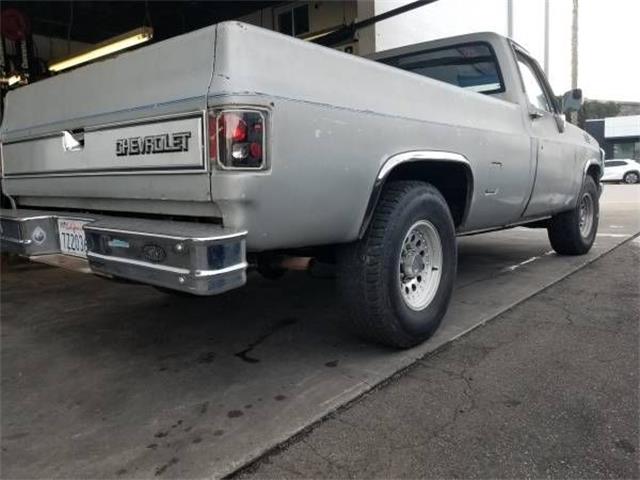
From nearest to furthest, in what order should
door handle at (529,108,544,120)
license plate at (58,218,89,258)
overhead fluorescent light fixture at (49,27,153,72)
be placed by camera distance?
license plate at (58,218,89,258)
door handle at (529,108,544,120)
overhead fluorescent light fixture at (49,27,153,72)

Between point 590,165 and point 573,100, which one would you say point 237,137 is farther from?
point 590,165

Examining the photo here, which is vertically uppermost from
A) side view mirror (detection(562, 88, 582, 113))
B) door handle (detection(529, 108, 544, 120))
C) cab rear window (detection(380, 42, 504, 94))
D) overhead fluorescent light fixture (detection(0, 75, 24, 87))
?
overhead fluorescent light fixture (detection(0, 75, 24, 87))

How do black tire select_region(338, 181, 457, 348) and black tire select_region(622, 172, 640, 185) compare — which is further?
black tire select_region(622, 172, 640, 185)

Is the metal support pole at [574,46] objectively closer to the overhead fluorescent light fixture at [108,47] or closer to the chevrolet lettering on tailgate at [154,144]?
the overhead fluorescent light fixture at [108,47]

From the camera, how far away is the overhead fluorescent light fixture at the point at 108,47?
8727 millimetres

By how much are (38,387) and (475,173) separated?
2955 mm

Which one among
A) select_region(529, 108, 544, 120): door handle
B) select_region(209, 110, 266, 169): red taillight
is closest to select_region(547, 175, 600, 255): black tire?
select_region(529, 108, 544, 120): door handle

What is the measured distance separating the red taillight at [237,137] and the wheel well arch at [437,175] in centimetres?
83

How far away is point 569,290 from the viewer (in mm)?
4922

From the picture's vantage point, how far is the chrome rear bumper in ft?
7.46

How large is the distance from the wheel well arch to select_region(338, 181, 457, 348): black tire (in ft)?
0.33

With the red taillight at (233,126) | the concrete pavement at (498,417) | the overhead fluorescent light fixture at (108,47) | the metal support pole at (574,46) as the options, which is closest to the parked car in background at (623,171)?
the metal support pole at (574,46)

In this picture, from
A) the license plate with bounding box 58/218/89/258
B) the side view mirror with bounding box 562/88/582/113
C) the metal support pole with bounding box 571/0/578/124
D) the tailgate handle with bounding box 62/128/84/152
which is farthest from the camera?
the metal support pole with bounding box 571/0/578/124

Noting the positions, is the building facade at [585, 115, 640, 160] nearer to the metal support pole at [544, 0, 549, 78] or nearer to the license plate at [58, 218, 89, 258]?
the metal support pole at [544, 0, 549, 78]
